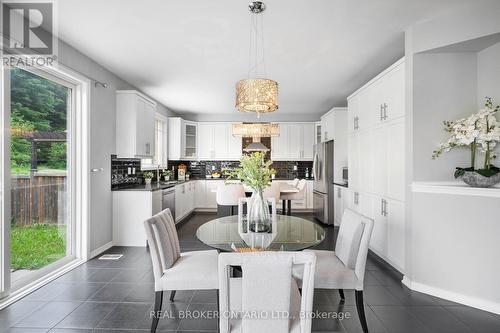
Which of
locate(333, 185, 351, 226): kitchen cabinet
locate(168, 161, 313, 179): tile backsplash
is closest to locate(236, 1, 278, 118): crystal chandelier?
locate(333, 185, 351, 226): kitchen cabinet

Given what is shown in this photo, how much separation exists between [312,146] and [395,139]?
4.15 m

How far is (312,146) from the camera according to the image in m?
7.36

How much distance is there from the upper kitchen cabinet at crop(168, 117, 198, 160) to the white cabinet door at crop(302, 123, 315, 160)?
2814 millimetres

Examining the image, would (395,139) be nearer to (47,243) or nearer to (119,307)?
(119,307)

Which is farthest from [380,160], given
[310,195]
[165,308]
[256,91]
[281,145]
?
[281,145]

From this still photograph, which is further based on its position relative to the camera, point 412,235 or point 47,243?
point 47,243

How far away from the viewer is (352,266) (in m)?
2.16

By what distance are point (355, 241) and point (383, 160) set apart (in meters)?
1.74

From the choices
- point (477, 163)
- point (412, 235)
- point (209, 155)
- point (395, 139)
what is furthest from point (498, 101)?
point (209, 155)

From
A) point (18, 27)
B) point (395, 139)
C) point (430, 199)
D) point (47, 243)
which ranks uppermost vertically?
point (18, 27)

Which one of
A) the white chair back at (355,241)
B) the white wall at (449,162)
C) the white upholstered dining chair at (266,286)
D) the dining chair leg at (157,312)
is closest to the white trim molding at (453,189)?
the white wall at (449,162)

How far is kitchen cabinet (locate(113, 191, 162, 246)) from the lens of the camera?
4215mm

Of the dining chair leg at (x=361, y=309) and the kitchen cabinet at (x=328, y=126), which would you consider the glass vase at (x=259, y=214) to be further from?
the kitchen cabinet at (x=328, y=126)

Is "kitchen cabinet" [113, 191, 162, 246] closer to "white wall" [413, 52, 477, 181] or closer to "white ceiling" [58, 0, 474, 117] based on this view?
"white ceiling" [58, 0, 474, 117]
